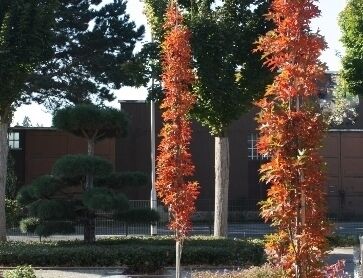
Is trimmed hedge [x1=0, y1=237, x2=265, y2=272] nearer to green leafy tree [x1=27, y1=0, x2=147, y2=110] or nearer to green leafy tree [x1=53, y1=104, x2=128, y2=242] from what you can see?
green leafy tree [x1=53, y1=104, x2=128, y2=242]

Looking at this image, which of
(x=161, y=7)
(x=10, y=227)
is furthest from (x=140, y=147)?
(x=161, y=7)

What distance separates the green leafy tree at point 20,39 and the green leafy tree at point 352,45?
35.4 feet

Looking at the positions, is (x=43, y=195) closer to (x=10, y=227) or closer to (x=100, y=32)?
(x=10, y=227)

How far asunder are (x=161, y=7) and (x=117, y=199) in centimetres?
554

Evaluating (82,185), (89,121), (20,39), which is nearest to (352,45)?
(89,121)

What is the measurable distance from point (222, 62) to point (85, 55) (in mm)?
16061

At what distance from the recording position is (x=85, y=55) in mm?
33656

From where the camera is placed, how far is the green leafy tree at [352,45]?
2409 cm

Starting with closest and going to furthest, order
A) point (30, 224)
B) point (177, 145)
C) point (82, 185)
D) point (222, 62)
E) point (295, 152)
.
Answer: point (295, 152) < point (177, 145) < point (30, 224) < point (82, 185) < point (222, 62)

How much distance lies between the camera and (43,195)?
17.4m

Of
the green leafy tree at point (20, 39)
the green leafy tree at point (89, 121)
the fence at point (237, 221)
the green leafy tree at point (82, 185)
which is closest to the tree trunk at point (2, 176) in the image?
the green leafy tree at point (20, 39)

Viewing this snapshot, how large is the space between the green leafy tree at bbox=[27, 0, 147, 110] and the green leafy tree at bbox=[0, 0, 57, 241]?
47.0 ft

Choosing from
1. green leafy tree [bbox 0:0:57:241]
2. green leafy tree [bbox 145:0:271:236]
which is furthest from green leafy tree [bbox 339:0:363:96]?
green leafy tree [bbox 0:0:57:241]

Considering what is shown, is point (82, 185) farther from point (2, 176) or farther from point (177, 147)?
point (177, 147)
